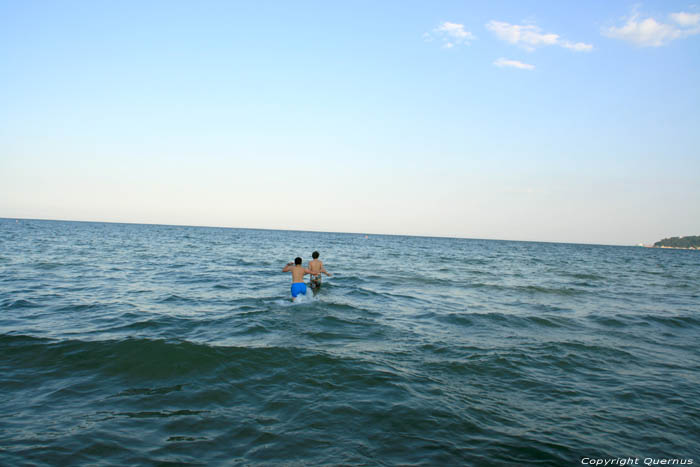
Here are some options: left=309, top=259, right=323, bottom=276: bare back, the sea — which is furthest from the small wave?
left=309, top=259, right=323, bottom=276: bare back

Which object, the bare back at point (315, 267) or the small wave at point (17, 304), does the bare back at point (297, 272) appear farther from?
the small wave at point (17, 304)

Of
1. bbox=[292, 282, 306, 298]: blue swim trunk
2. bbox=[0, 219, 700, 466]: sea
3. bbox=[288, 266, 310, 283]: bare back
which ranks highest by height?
bbox=[288, 266, 310, 283]: bare back

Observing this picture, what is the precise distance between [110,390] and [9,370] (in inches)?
94.3

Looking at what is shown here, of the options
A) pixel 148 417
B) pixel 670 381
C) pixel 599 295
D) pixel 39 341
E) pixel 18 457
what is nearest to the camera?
pixel 18 457

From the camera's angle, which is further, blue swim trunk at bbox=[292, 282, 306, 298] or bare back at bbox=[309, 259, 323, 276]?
bare back at bbox=[309, 259, 323, 276]

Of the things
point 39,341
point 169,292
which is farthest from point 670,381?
point 169,292

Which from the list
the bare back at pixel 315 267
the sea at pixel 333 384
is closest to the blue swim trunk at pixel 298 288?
the sea at pixel 333 384

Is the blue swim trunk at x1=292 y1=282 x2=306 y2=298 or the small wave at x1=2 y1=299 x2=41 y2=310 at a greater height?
the blue swim trunk at x1=292 y1=282 x2=306 y2=298

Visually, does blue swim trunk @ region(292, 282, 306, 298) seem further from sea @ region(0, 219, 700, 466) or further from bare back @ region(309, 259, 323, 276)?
bare back @ region(309, 259, 323, 276)

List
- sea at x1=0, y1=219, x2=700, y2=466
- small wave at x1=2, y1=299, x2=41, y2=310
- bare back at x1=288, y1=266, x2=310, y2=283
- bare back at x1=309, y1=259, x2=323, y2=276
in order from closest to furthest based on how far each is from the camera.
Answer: sea at x1=0, y1=219, x2=700, y2=466 → small wave at x1=2, y1=299, x2=41, y2=310 → bare back at x1=288, y1=266, x2=310, y2=283 → bare back at x1=309, y1=259, x2=323, y2=276

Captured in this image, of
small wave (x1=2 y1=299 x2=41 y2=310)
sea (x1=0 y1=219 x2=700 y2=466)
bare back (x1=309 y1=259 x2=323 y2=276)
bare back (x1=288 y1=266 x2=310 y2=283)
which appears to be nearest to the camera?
sea (x1=0 y1=219 x2=700 y2=466)

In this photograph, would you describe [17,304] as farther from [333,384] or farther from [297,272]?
[333,384]

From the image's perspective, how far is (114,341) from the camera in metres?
9.07

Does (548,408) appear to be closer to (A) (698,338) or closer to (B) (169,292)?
(A) (698,338)
